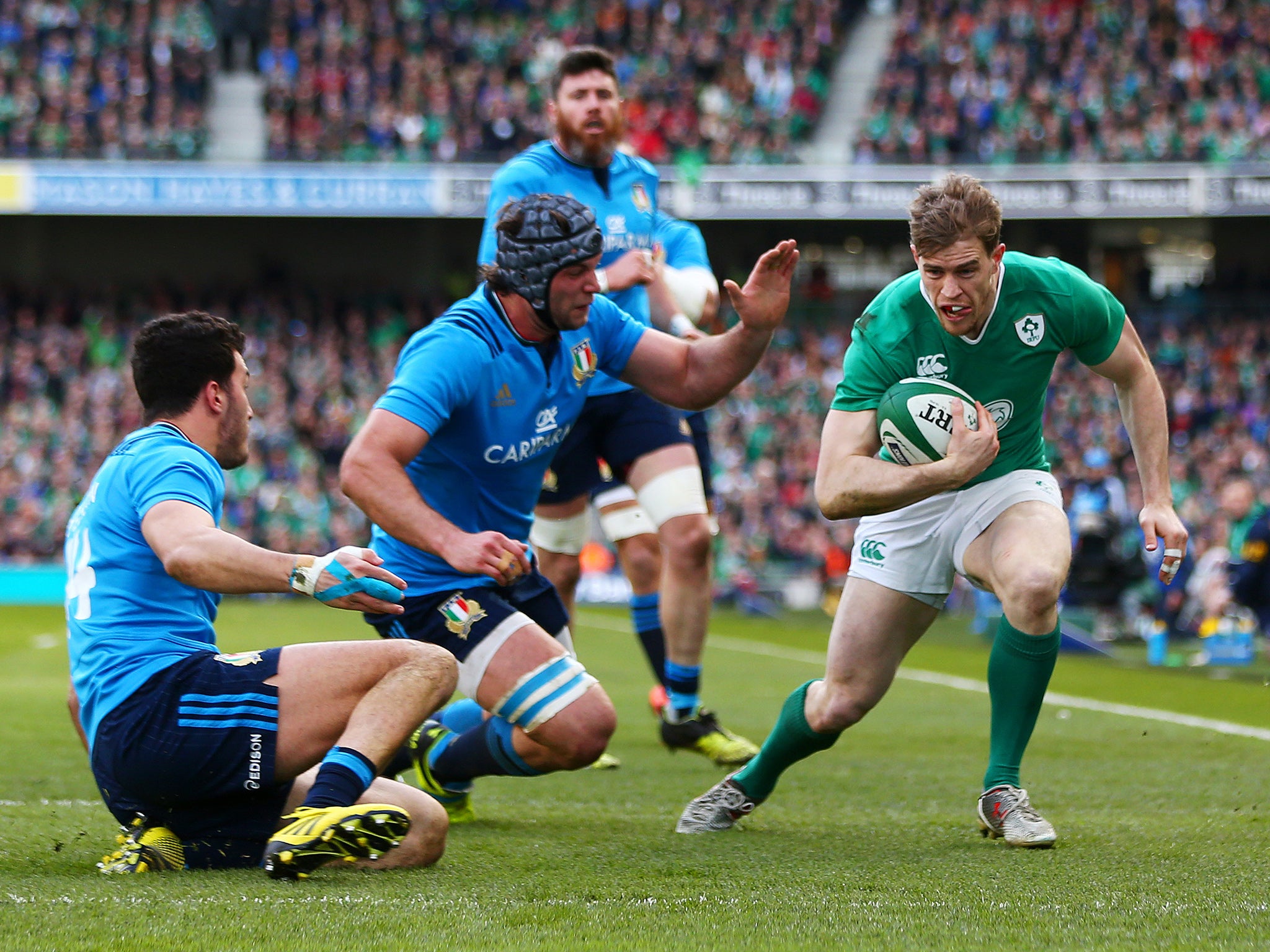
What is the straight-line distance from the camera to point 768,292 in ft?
15.8

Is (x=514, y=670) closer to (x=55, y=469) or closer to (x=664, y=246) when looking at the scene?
(x=664, y=246)

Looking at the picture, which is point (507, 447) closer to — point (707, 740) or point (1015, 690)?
point (1015, 690)

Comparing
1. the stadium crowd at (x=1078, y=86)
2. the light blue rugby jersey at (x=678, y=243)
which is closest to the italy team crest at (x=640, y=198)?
the light blue rugby jersey at (x=678, y=243)

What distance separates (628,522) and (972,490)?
8.58 ft

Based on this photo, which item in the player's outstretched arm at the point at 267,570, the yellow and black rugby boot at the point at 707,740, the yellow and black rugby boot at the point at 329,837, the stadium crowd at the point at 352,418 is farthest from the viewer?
the stadium crowd at the point at 352,418

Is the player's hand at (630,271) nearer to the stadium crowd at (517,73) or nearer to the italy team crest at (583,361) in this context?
the italy team crest at (583,361)

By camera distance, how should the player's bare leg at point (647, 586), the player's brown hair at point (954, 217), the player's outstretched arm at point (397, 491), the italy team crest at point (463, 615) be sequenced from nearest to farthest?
1. the player's outstretched arm at point (397, 491)
2. the player's brown hair at point (954, 217)
3. the italy team crest at point (463, 615)
4. the player's bare leg at point (647, 586)

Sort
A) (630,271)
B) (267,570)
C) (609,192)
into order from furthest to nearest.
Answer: (609,192)
(630,271)
(267,570)

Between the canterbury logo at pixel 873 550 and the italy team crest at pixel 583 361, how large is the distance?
1056 mm

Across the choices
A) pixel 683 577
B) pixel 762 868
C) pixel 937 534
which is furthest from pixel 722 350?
pixel 683 577

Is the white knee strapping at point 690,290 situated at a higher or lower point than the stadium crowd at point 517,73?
lower

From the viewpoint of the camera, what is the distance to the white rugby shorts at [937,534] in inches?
191

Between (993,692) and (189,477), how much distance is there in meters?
2.53

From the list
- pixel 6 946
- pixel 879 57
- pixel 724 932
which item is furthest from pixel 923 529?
pixel 879 57
